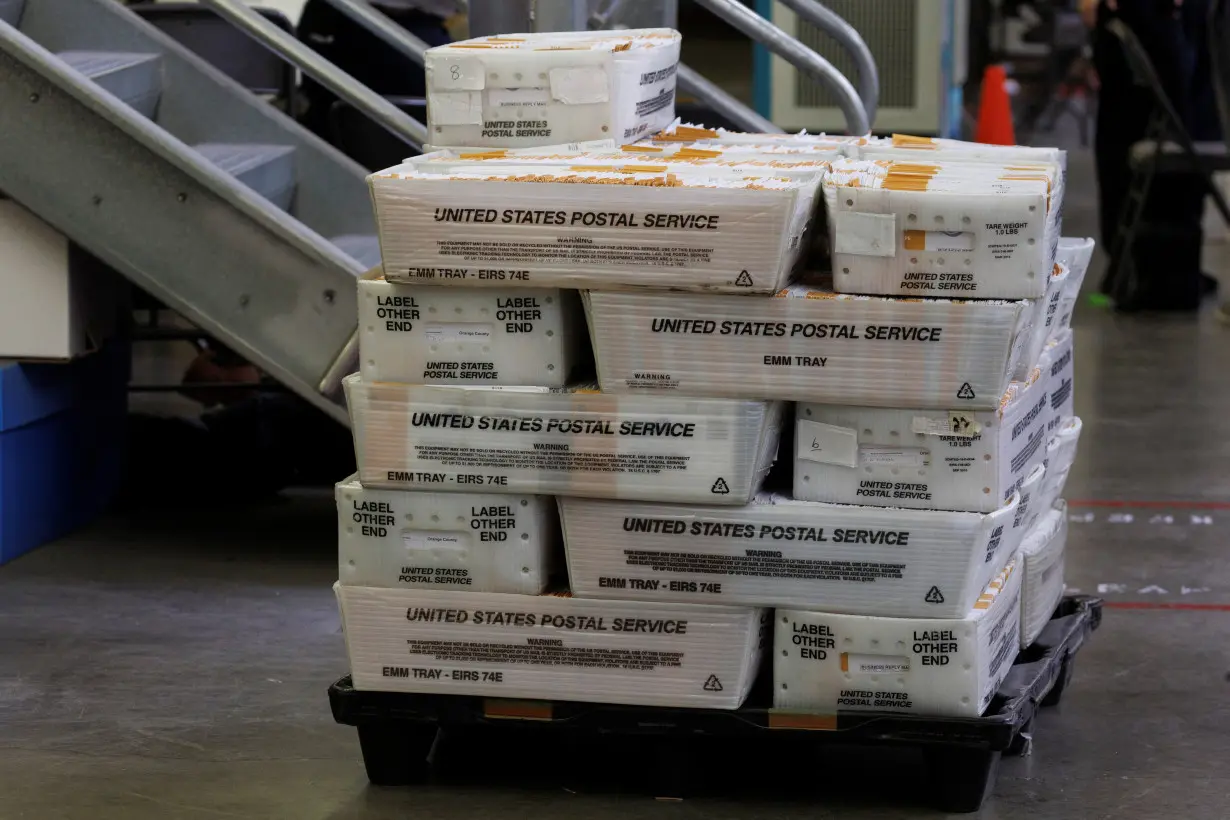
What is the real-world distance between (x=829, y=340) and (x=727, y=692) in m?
0.70

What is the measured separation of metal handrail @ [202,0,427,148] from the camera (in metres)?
4.79

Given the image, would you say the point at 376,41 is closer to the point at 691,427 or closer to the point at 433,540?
the point at 433,540

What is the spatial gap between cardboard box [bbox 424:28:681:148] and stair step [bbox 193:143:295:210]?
5.50ft

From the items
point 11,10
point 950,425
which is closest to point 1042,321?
point 950,425

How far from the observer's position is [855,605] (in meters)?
3.37

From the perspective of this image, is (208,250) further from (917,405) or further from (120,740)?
(917,405)

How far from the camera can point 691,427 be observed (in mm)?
3336

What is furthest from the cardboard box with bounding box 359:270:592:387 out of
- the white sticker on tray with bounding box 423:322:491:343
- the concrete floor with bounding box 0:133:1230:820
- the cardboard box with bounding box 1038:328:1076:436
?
the cardboard box with bounding box 1038:328:1076:436

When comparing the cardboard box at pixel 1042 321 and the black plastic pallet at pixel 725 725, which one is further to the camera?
the cardboard box at pixel 1042 321

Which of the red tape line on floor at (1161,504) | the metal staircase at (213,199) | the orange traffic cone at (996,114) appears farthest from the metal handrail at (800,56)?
the orange traffic cone at (996,114)

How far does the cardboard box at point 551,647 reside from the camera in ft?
11.3

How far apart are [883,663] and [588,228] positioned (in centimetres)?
97

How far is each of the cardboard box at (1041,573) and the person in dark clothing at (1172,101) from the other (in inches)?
229

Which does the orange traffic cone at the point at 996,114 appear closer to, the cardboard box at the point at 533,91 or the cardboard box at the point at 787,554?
the cardboard box at the point at 533,91
